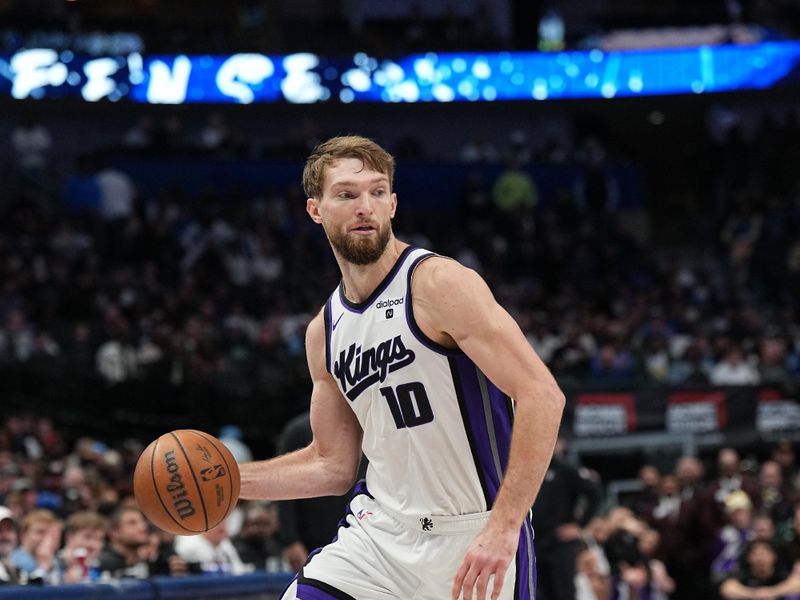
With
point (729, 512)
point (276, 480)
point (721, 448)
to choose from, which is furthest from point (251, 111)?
point (276, 480)

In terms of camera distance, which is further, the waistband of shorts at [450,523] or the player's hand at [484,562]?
A: the waistband of shorts at [450,523]

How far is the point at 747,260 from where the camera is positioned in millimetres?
22797

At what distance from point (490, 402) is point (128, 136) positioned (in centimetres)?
2077

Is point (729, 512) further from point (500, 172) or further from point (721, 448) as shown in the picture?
point (500, 172)

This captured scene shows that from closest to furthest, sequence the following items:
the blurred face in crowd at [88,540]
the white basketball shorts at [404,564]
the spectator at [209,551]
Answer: the white basketball shorts at [404,564] → the blurred face in crowd at [88,540] → the spectator at [209,551]

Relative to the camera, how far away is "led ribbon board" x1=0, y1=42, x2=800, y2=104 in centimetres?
2262

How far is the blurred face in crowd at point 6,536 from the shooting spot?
762 cm

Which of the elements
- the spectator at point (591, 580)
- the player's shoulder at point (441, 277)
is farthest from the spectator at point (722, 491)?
the player's shoulder at point (441, 277)

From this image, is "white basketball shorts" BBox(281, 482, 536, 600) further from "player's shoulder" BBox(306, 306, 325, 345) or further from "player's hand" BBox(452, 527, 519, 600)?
"player's shoulder" BBox(306, 306, 325, 345)

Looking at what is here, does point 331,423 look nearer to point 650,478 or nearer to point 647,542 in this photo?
point 647,542

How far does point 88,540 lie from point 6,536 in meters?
0.65

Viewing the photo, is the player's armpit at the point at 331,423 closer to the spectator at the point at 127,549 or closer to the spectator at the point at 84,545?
the spectator at the point at 84,545

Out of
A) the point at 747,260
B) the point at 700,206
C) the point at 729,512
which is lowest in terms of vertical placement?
the point at 729,512

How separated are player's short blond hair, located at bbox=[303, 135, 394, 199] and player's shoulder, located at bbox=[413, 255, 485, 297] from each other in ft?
1.08
